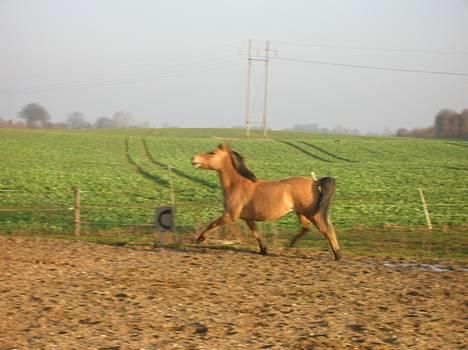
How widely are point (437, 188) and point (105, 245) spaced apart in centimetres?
1793

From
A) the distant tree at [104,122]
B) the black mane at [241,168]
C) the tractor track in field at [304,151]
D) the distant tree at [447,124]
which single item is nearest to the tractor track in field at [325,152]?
the tractor track in field at [304,151]

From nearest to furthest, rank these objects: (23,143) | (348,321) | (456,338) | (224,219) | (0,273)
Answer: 1. (456,338)
2. (348,321)
3. (0,273)
4. (224,219)
5. (23,143)

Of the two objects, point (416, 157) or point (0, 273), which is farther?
point (416, 157)

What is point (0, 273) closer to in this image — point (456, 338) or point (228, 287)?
point (228, 287)

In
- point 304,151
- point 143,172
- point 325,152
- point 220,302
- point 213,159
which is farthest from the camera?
point 304,151

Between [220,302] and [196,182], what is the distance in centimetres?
2038

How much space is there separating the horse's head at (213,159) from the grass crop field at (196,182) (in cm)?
293

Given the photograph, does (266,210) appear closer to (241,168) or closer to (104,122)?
(241,168)

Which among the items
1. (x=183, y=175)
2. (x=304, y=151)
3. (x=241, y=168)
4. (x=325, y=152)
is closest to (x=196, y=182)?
(x=183, y=175)

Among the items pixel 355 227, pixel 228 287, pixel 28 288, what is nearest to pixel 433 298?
pixel 228 287

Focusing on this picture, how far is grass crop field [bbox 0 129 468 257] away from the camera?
53.9ft

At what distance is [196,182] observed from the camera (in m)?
27.9

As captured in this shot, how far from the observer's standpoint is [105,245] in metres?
11.9

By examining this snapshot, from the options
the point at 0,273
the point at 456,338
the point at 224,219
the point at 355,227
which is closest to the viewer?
the point at 456,338
